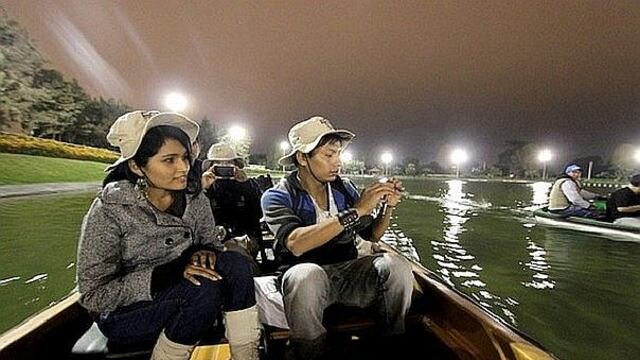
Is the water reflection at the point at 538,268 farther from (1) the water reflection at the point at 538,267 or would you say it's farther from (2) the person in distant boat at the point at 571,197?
(2) the person in distant boat at the point at 571,197

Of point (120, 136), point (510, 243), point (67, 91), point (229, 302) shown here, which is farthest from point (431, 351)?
point (67, 91)

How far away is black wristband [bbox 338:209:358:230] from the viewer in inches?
80.2

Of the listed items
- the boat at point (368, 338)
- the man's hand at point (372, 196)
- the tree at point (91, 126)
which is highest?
the tree at point (91, 126)

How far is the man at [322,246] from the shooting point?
1947 mm

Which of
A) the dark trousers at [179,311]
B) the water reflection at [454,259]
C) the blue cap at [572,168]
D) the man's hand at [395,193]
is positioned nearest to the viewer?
the dark trousers at [179,311]

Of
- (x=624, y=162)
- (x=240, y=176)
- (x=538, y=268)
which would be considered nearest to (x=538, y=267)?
(x=538, y=268)

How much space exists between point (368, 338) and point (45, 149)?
93.0ft

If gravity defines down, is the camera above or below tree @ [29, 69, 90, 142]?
below

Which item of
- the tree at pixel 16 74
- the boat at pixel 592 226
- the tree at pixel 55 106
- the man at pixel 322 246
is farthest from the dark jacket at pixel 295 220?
the tree at pixel 55 106

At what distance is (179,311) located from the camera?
1.73m

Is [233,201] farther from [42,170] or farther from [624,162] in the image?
[624,162]

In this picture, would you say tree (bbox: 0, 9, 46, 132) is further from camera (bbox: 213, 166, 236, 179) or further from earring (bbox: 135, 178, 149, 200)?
earring (bbox: 135, 178, 149, 200)

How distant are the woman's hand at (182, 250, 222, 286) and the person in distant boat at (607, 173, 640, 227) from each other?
33.3 ft

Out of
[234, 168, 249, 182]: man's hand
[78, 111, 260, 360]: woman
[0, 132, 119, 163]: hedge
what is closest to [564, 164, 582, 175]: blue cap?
[234, 168, 249, 182]: man's hand
